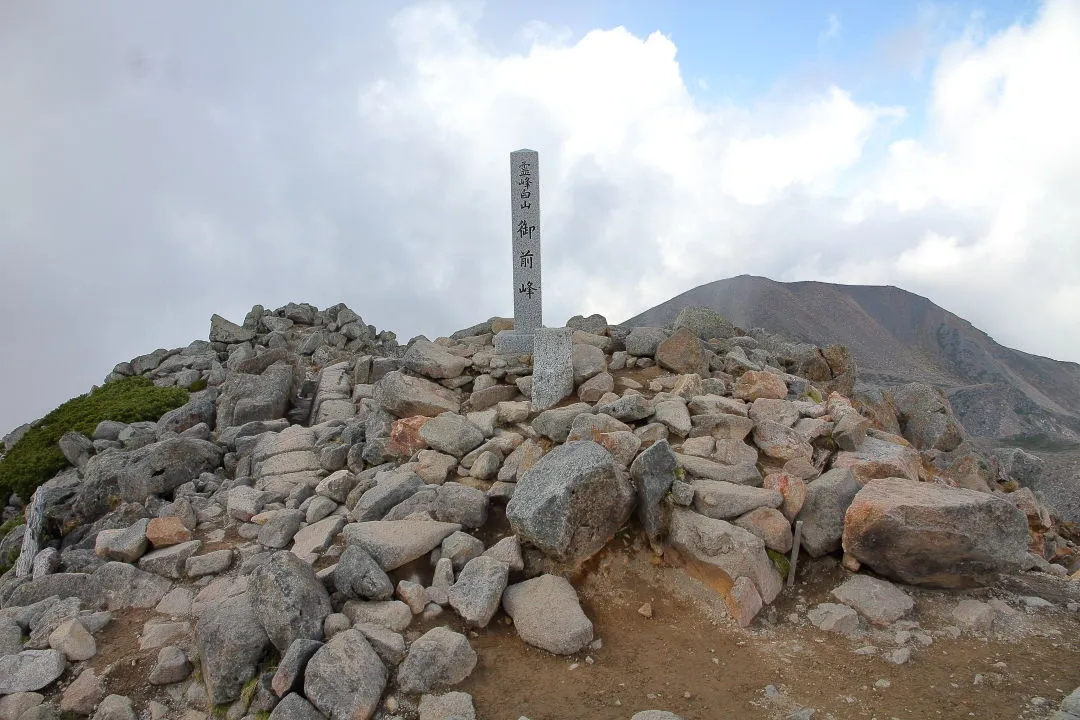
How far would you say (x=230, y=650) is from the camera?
6.32 m

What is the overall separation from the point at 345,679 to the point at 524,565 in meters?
2.35

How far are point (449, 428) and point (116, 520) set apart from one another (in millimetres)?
5958

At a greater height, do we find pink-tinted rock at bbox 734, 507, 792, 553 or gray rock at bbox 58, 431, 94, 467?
gray rock at bbox 58, 431, 94, 467

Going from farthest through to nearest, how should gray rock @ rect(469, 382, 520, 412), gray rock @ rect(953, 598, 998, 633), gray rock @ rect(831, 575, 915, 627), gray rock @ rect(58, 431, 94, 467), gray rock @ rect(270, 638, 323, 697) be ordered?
gray rock @ rect(58, 431, 94, 467), gray rock @ rect(469, 382, 520, 412), gray rock @ rect(831, 575, 915, 627), gray rock @ rect(953, 598, 998, 633), gray rock @ rect(270, 638, 323, 697)

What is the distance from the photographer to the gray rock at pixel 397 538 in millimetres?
7438

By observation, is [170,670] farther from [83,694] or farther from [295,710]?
[295,710]

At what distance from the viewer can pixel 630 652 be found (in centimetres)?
648

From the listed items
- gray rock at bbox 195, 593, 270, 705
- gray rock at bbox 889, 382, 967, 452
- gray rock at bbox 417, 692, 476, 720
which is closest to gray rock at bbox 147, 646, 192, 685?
gray rock at bbox 195, 593, 270, 705

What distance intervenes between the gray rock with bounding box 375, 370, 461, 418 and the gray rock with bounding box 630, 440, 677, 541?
4.98m

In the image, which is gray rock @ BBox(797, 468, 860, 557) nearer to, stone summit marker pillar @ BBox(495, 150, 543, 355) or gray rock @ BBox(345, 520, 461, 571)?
gray rock @ BBox(345, 520, 461, 571)

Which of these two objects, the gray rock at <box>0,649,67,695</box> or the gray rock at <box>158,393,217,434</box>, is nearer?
the gray rock at <box>0,649,67,695</box>

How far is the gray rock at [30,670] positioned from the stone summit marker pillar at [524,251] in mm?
8823

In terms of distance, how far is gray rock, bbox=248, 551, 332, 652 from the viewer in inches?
251

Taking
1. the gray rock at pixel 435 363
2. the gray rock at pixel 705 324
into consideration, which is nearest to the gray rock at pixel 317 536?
the gray rock at pixel 435 363
